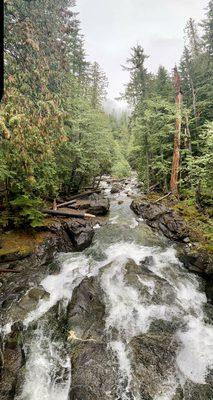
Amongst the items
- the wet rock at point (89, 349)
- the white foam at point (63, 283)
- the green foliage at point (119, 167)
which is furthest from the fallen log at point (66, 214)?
the green foliage at point (119, 167)

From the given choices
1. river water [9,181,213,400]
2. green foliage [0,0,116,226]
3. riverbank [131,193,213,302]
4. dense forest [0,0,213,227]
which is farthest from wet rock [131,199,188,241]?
green foliage [0,0,116,226]

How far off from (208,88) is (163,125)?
721 centimetres

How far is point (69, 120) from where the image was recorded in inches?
733

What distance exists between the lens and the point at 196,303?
8.70m

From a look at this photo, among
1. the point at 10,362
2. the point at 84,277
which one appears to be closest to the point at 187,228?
the point at 84,277

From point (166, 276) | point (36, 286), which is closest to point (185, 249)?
point (166, 276)

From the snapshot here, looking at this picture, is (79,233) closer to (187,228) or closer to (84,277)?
(84,277)

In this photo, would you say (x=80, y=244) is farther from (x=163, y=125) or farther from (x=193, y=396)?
(x=163, y=125)

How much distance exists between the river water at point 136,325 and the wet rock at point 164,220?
1.18 meters

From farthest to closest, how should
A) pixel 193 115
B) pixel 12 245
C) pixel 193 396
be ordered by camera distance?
pixel 193 115 < pixel 12 245 < pixel 193 396

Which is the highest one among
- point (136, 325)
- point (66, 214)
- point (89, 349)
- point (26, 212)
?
point (26, 212)

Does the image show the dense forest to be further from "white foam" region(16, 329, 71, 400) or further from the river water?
"white foam" region(16, 329, 71, 400)

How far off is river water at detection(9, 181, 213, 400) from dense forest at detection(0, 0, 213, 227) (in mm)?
4025

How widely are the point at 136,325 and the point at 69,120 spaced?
15.0 m
